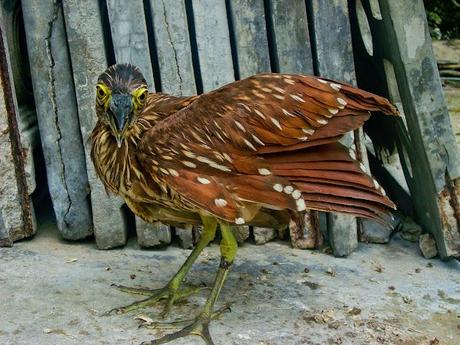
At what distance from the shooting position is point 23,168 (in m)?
4.76

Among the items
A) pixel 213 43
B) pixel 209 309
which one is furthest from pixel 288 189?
pixel 213 43

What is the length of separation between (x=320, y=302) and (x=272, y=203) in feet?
2.62

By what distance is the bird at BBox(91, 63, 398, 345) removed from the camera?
3672mm

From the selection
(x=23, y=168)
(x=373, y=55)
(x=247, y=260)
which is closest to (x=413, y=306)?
(x=247, y=260)

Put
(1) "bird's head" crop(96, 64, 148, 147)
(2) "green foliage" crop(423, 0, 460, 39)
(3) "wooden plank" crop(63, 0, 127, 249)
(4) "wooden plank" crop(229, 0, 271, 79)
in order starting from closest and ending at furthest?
1. (1) "bird's head" crop(96, 64, 148, 147)
2. (3) "wooden plank" crop(63, 0, 127, 249)
3. (4) "wooden plank" crop(229, 0, 271, 79)
4. (2) "green foliage" crop(423, 0, 460, 39)

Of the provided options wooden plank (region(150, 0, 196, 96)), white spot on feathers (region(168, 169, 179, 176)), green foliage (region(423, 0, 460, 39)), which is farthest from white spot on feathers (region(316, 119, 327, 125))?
green foliage (region(423, 0, 460, 39))

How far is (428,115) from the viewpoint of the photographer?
469cm

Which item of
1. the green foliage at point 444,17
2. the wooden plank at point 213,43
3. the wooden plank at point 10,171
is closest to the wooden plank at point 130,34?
the wooden plank at point 213,43

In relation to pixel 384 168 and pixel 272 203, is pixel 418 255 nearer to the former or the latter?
pixel 384 168

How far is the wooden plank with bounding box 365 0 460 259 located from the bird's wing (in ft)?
2.60

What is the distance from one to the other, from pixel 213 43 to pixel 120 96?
3.92 feet

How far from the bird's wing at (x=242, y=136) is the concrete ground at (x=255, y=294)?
0.66m

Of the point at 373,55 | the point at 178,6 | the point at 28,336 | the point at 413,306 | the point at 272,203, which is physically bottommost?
the point at 413,306

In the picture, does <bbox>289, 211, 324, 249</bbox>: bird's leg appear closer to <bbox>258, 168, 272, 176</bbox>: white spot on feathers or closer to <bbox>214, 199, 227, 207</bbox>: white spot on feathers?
<bbox>258, 168, 272, 176</bbox>: white spot on feathers
